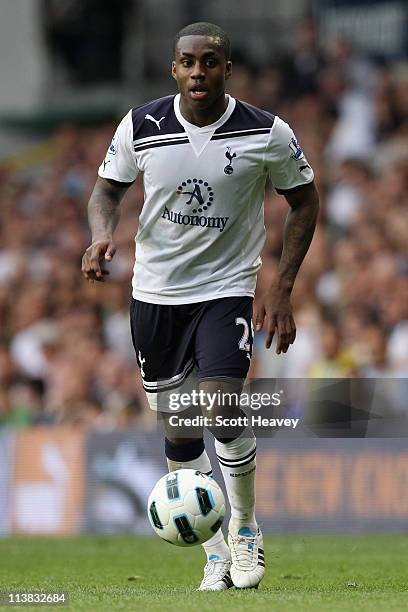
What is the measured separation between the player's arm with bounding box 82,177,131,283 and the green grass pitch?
158 centimetres

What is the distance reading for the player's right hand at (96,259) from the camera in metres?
7.07

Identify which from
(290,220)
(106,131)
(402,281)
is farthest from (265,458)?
(106,131)

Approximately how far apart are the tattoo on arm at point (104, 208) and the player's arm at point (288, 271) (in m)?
0.88

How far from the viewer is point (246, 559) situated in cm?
753

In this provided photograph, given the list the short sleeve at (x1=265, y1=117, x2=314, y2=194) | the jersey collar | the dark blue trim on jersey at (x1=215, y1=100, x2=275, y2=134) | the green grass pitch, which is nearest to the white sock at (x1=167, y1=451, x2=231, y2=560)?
the green grass pitch

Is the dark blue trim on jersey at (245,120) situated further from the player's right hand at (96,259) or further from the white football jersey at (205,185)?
the player's right hand at (96,259)

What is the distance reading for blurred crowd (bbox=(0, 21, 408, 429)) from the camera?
13891 millimetres

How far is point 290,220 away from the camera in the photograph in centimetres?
772

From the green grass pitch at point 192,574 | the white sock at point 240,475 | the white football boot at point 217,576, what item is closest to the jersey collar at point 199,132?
the white sock at point 240,475

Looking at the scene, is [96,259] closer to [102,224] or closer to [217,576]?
[102,224]

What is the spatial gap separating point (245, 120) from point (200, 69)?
417mm

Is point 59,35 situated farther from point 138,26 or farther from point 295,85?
point 295,85

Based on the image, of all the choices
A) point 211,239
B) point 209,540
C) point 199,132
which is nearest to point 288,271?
point 211,239

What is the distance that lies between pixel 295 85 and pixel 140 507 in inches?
260
